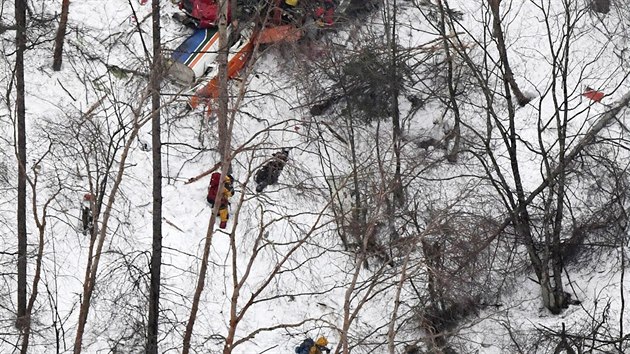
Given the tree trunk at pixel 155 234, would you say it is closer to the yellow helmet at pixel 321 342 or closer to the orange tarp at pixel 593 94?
the yellow helmet at pixel 321 342

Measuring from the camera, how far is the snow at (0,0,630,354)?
18938mm

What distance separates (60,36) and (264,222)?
18.2 feet

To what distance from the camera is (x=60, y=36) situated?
21938 millimetres

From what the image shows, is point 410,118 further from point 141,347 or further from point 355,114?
point 141,347

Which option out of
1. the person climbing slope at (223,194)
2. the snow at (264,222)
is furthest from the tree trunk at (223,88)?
the person climbing slope at (223,194)

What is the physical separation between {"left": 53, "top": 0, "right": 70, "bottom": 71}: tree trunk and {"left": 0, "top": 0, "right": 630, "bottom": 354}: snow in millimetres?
229

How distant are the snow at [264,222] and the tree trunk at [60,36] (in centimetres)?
23

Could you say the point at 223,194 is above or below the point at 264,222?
above

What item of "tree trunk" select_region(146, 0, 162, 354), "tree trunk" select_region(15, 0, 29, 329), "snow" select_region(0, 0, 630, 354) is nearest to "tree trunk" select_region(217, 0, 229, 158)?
"snow" select_region(0, 0, 630, 354)

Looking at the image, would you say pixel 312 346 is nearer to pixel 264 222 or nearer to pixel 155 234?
pixel 264 222

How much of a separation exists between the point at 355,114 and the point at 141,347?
691 centimetres

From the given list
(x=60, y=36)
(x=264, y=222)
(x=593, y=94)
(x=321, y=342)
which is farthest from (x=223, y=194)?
(x=593, y=94)

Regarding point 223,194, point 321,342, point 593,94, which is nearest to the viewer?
point 321,342

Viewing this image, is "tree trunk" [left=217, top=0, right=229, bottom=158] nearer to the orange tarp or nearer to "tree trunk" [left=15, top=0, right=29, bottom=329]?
"tree trunk" [left=15, top=0, right=29, bottom=329]
